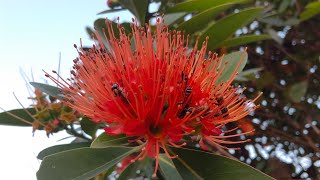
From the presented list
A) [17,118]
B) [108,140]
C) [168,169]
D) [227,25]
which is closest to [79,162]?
[108,140]

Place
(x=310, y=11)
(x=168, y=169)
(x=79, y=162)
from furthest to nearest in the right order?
(x=310, y=11) → (x=168, y=169) → (x=79, y=162)

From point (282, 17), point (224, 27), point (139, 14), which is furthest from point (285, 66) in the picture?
point (139, 14)

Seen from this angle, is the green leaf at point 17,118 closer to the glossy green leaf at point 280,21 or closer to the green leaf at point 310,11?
the glossy green leaf at point 280,21

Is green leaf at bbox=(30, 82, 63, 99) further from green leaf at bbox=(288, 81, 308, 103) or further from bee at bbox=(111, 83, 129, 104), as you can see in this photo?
green leaf at bbox=(288, 81, 308, 103)

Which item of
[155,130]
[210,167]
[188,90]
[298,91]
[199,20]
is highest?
[199,20]

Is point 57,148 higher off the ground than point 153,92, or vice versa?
point 153,92

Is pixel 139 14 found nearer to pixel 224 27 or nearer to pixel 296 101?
pixel 224 27

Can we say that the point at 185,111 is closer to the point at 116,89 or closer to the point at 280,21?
the point at 116,89
